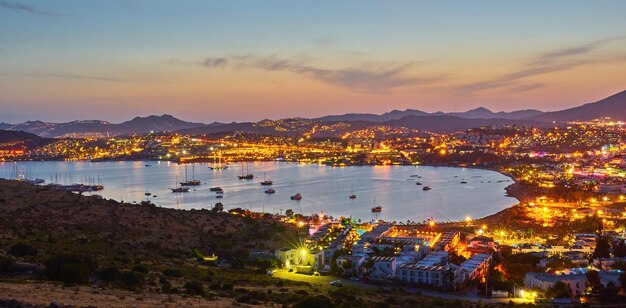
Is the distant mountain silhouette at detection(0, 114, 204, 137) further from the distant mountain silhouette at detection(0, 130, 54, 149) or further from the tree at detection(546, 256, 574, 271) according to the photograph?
the tree at detection(546, 256, 574, 271)

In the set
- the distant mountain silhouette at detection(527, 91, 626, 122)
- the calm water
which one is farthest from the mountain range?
the calm water

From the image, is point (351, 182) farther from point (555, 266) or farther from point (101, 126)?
point (101, 126)

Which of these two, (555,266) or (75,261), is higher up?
(75,261)

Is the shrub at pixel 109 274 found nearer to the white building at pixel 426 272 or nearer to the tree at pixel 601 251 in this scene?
the white building at pixel 426 272

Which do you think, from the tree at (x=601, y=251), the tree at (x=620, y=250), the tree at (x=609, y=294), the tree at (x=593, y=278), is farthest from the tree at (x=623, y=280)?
the tree at (x=620, y=250)

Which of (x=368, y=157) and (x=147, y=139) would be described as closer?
(x=368, y=157)

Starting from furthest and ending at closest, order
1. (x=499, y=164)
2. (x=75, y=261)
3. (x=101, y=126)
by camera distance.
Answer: (x=101, y=126)
(x=499, y=164)
(x=75, y=261)

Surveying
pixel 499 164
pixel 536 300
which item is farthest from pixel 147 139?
pixel 536 300
